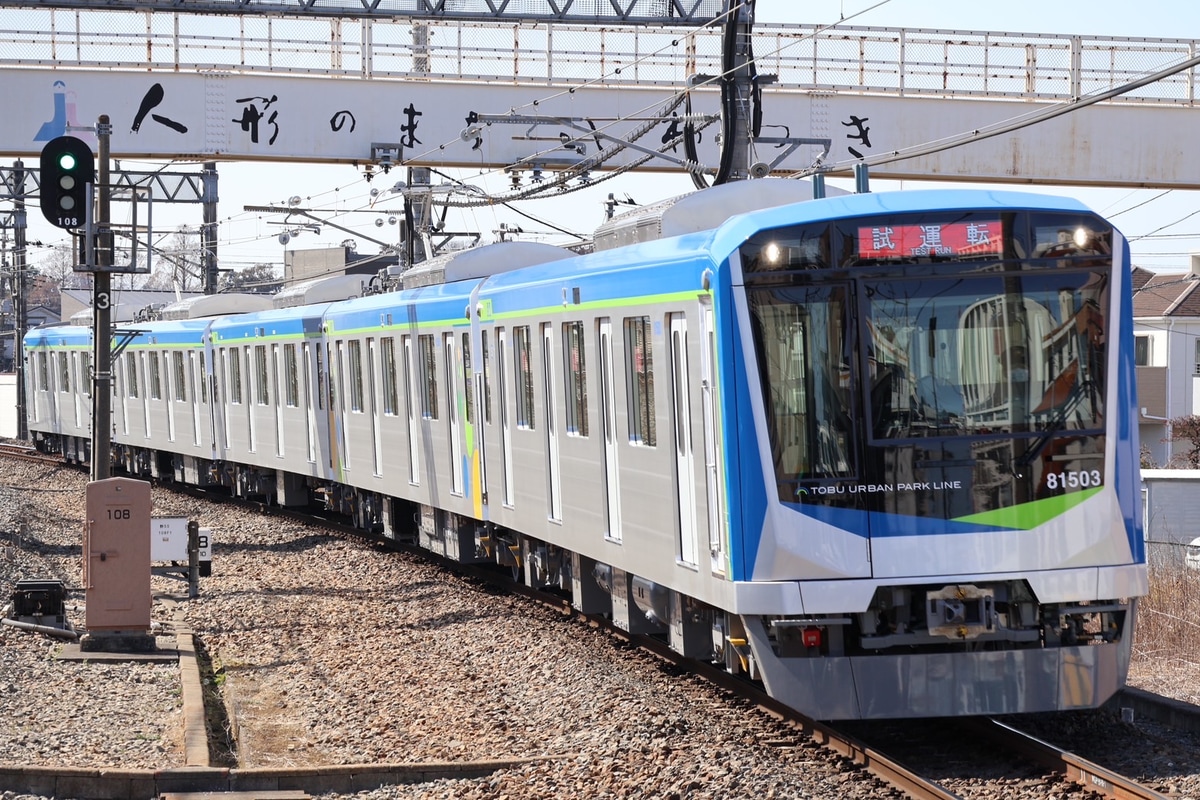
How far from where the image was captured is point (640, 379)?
31.9ft

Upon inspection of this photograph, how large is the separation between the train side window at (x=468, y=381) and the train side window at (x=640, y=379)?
444 cm

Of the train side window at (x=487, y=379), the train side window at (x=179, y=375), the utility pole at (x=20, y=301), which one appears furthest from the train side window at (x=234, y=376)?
the utility pole at (x=20, y=301)

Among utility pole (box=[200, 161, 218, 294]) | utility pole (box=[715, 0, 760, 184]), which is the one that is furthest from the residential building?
utility pole (box=[715, 0, 760, 184])

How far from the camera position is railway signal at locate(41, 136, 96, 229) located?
13.0 m

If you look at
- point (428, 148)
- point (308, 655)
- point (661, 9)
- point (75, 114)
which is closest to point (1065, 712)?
point (308, 655)

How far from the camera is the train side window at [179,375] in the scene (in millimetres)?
26938

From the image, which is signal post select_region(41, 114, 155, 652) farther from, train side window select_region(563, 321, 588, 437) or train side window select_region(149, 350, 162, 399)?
train side window select_region(149, 350, 162, 399)

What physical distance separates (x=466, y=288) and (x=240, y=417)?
1061cm

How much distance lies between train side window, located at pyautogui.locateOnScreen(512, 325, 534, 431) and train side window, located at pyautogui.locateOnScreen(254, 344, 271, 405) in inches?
416

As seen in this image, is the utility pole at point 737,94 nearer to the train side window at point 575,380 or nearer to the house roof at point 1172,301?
the train side window at point 575,380

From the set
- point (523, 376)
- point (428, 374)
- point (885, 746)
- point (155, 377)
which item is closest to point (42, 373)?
point (155, 377)

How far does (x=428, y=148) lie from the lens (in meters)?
21.0

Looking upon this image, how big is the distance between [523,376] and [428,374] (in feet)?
11.0

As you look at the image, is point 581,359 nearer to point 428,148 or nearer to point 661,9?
point 661,9
